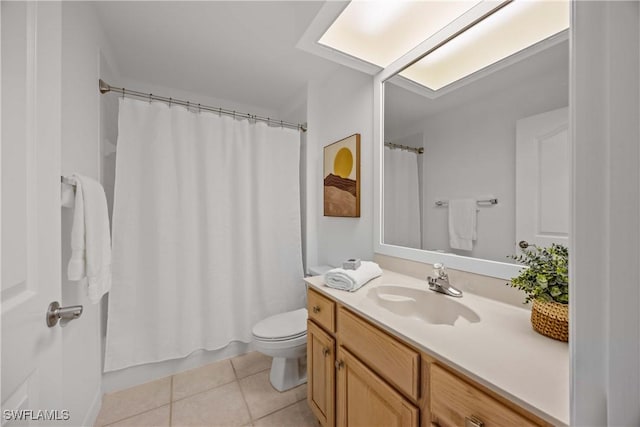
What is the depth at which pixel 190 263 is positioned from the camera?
6.01 ft

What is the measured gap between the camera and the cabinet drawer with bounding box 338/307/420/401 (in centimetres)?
75

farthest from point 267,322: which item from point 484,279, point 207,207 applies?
point 484,279

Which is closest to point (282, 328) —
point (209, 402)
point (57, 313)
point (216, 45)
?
point (209, 402)

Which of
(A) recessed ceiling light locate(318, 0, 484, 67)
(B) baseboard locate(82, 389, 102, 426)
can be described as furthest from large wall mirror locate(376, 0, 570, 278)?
(B) baseboard locate(82, 389, 102, 426)

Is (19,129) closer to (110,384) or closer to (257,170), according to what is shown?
(257,170)

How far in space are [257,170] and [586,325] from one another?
204 cm

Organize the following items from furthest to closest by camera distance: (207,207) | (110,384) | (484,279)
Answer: (207,207) → (110,384) → (484,279)

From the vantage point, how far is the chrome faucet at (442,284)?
1075 mm

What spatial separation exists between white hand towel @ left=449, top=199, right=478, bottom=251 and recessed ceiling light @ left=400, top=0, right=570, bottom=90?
0.63 metres

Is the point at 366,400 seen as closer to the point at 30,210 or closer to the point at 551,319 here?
the point at 551,319

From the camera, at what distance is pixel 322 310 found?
47.6 inches

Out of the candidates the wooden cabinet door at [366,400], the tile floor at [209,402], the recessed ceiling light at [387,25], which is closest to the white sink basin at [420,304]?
the wooden cabinet door at [366,400]

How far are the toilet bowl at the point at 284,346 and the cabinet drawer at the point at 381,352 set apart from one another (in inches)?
24.2

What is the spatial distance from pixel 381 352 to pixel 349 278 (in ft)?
1.22
